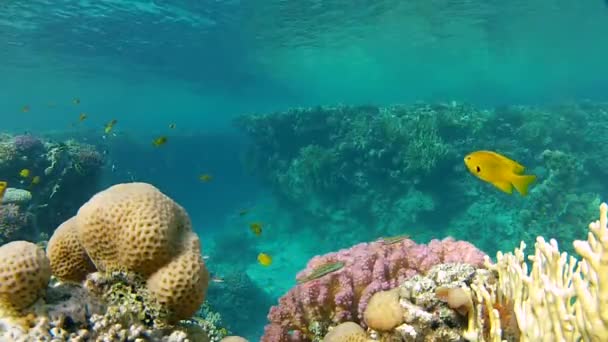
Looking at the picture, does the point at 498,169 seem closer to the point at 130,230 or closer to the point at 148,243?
the point at 148,243

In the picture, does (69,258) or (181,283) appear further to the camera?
(69,258)

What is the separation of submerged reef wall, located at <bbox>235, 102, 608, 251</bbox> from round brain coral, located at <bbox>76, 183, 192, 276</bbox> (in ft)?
44.8

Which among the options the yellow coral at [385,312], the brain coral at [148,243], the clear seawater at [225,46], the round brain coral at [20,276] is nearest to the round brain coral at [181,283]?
the brain coral at [148,243]

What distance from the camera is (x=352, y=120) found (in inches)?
746

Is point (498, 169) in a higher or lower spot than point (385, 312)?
higher

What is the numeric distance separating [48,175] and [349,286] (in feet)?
38.8

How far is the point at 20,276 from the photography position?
247 cm

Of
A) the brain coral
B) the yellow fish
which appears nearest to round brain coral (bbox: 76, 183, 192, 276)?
the brain coral

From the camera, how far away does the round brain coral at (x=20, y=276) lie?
245 cm

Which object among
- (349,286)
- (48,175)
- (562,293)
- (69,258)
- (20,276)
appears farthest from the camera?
(48,175)

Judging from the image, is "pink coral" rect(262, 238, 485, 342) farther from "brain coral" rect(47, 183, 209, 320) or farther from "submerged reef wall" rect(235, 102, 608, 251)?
"submerged reef wall" rect(235, 102, 608, 251)

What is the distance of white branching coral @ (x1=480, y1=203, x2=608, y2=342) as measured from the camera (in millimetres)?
1902

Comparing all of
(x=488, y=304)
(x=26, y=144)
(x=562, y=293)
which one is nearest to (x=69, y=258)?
(x=488, y=304)

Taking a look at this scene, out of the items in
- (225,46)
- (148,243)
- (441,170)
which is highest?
(148,243)
